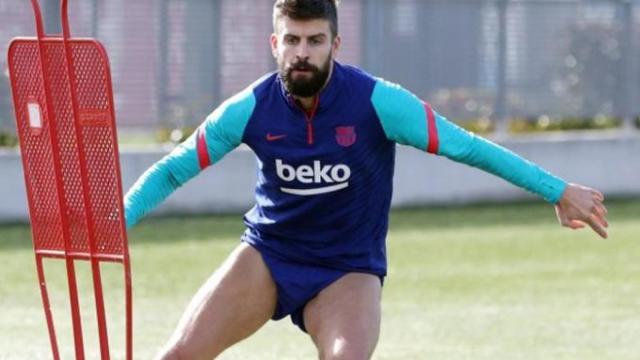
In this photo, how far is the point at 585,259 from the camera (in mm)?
15406

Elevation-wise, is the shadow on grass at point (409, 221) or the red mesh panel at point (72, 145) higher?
the red mesh panel at point (72, 145)

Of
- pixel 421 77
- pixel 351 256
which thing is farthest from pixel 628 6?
pixel 351 256

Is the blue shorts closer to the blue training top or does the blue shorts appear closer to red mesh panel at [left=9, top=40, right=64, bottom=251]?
the blue training top

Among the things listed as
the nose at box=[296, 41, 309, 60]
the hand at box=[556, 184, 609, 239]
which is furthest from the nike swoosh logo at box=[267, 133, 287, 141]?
the hand at box=[556, 184, 609, 239]

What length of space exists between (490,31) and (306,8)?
14850 millimetres

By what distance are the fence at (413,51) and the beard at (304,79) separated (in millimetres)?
11933

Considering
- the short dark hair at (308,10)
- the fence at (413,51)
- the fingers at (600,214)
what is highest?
the short dark hair at (308,10)

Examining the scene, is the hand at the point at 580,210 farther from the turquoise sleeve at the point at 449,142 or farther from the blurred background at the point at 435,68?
the blurred background at the point at 435,68

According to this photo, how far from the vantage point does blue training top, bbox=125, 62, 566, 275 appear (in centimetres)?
714

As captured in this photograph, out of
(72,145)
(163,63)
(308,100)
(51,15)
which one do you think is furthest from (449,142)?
(163,63)

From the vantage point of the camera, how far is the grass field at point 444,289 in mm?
11023

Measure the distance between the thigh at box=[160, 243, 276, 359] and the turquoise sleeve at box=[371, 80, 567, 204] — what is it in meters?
0.78

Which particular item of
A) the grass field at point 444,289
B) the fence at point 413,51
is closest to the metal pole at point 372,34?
the fence at point 413,51

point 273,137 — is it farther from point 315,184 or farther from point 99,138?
point 99,138
